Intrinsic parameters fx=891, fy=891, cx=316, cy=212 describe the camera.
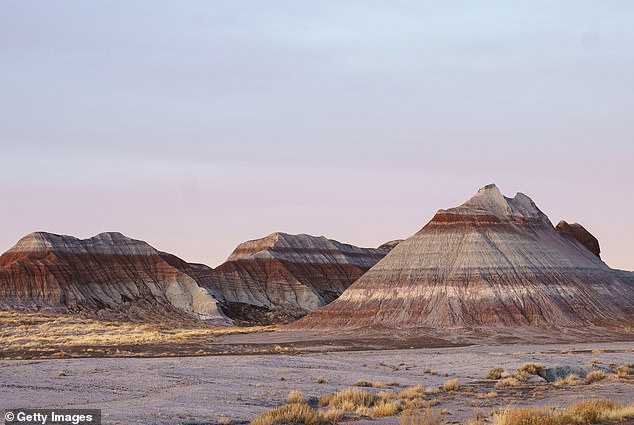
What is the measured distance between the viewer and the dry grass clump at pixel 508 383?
3400 cm

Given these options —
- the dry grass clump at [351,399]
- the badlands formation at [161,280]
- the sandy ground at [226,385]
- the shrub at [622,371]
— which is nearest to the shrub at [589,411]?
the sandy ground at [226,385]

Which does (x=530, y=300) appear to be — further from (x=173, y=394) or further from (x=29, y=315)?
(x=173, y=394)

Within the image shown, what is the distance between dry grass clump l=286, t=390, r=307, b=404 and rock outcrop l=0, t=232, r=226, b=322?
286 feet

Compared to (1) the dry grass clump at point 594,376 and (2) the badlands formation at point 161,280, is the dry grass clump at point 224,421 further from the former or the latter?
(2) the badlands formation at point 161,280

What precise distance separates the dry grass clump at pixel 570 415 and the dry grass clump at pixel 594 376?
40.9ft

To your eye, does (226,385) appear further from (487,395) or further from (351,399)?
(487,395)

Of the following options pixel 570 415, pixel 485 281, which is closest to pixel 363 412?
pixel 570 415

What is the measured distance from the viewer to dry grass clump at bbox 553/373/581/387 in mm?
35656

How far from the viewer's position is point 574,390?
33.6 metres

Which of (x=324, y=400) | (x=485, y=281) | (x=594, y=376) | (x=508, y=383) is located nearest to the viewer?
(x=324, y=400)

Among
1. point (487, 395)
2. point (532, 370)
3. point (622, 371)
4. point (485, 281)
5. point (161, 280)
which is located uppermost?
point (161, 280)

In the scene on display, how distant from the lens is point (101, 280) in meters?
126

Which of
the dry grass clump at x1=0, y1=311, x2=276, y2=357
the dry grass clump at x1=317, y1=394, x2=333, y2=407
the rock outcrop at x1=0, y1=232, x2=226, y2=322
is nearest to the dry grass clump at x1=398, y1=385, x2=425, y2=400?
the dry grass clump at x1=317, y1=394, x2=333, y2=407

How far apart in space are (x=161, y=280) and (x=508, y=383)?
102 metres
